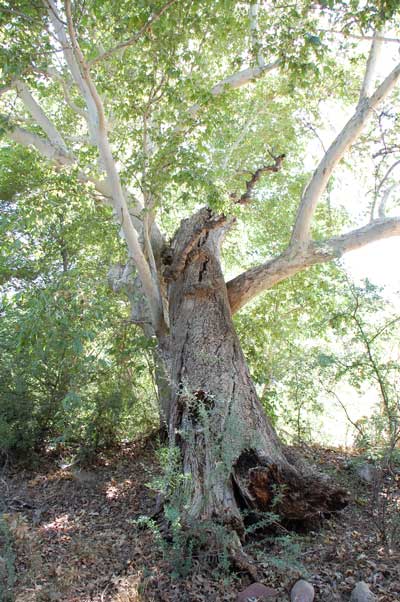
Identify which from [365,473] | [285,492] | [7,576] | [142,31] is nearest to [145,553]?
[7,576]

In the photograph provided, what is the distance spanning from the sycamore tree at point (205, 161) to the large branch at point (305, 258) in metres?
0.02

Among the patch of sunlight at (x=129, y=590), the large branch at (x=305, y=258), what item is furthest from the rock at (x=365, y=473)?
the patch of sunlight at (x=129, y=590)

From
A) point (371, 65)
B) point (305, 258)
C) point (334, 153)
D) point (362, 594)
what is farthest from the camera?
point (305, 258)

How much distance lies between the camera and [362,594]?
3.16m

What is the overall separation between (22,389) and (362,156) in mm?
6719

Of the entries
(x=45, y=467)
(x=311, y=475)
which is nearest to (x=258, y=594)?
(x=311, y=475)

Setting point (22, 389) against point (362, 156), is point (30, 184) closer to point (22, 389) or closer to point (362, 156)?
point (22, 389)

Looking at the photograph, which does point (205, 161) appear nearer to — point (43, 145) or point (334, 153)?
point (334, 153)

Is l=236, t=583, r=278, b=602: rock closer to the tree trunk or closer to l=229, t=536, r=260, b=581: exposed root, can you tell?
l=229, t=536, r=260, b=581: exposed root

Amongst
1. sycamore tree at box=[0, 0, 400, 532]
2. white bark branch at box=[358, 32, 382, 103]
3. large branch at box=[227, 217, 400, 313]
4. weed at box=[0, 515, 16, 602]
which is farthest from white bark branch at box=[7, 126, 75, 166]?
weed at box=[0, 515, 16, 602]

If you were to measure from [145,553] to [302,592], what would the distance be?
1238 mm

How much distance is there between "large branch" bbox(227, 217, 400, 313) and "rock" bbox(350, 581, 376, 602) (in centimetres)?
376

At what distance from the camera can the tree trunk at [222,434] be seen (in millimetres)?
3914

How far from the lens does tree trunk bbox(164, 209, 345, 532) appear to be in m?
3.91
